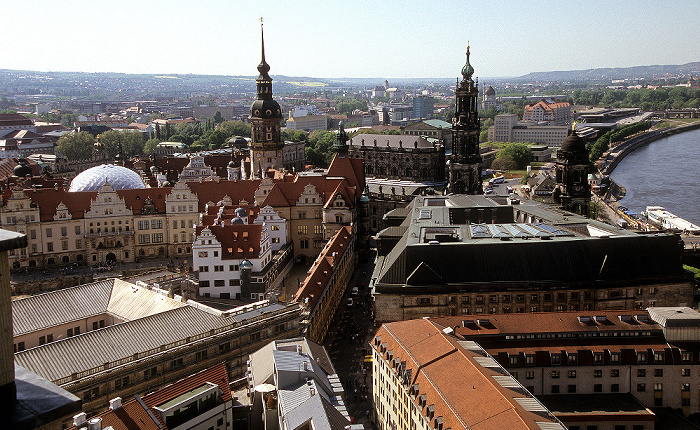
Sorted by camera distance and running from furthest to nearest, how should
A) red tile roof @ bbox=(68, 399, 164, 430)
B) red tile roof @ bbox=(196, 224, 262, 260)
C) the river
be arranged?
the river
red tile roof @ bbox=(196, 224, 262, 260)
red tile roof @ bbox=(68, 399, 164, 430)

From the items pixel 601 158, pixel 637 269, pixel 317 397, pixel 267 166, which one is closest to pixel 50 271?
pixel 267 166

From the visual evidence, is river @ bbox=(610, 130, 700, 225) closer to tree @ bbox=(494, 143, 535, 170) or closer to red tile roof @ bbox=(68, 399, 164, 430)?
tree @ bbox=(494, 143, 535, 170)

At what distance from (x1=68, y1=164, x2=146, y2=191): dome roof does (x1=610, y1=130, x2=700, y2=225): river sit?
8340 centimetres

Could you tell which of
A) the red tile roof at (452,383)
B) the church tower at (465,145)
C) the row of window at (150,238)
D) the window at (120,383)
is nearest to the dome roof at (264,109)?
Answer: the church tower at (465,145)

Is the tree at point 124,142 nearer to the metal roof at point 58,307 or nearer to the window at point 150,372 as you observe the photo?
the metal roof at point 58,307

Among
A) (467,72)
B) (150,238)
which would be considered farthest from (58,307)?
(467,72)

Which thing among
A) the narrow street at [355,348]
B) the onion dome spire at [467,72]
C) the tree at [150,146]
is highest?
the onion dome spire at [467,72]

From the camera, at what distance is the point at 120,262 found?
7275 cm

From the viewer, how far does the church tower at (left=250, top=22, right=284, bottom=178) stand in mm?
93562

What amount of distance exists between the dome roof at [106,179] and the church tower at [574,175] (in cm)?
4967

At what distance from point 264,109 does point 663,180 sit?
323ft

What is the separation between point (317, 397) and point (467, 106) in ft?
205

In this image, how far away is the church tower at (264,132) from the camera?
93.6 m

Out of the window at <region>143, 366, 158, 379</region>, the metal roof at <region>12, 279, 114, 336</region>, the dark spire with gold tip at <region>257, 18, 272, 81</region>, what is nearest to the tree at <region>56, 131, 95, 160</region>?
the dark spire with gold tip at <region>257, 18, 272, 81</region>
